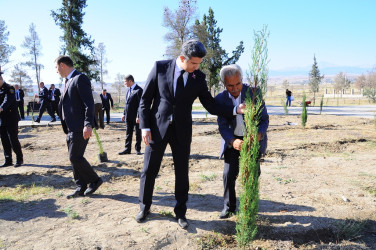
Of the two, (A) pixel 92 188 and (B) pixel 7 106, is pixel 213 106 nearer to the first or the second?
(A) pixel 92 188

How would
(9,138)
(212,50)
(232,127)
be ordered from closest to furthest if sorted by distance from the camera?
1. (232,127)
2. (9,138)
3. (212,50)

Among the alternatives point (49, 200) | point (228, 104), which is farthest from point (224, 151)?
point (49, 200)

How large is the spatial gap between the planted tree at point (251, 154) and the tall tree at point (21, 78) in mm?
48830

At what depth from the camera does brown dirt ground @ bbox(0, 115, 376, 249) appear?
3094 millimetres

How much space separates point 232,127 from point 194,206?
1.38 m

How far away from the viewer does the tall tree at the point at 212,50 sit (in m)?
31.5

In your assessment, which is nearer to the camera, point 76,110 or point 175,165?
point 175,165

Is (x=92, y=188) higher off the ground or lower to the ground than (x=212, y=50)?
lower

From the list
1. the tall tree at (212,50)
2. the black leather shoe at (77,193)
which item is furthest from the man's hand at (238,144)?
the tall tree at (212,50)

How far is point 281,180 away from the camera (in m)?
5.23

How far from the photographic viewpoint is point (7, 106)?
19.5 ft

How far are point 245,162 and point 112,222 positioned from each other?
1.90m

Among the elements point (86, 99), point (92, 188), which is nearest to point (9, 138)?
point (92, 188)

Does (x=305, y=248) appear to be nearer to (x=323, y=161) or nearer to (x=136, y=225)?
(x=136, y=225)
